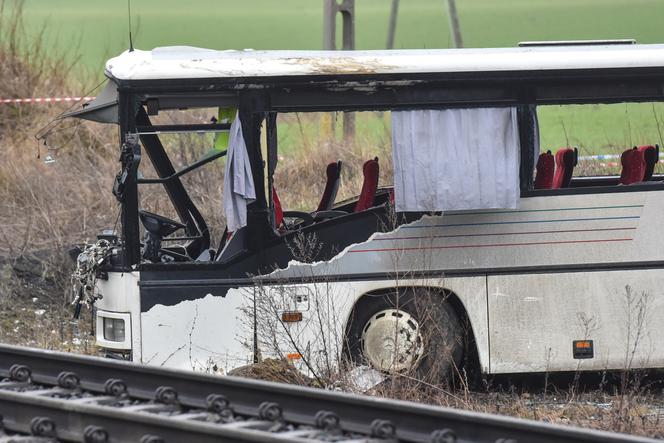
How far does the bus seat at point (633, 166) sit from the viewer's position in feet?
33.1

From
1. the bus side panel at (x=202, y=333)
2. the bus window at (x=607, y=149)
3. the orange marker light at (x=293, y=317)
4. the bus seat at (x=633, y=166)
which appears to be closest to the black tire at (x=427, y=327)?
the orange marker light at (x=293, y=317)

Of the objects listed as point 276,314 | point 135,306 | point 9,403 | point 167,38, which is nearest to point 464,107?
point 276,314

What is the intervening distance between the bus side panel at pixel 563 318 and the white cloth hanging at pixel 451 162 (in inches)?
28.3

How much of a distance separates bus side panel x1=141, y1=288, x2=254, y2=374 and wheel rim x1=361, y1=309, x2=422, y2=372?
3.02 ft

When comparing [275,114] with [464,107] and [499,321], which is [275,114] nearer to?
[464,107]

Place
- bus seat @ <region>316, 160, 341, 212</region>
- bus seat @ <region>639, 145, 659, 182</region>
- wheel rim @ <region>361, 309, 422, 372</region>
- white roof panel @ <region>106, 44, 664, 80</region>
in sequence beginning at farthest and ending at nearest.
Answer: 1. bus seat @ <region>316, 160, 341, 212</region>
2. bus seat @ <region>639, 145, 659, 182</region>
3. wheel rim @ <region>361, 309, 422, 372</region>
4. white roof panel @ <region>106, 44, 664, 80</region>

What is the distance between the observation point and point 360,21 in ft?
160

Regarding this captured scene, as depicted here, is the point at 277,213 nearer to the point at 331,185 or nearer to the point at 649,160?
the point at 331,185

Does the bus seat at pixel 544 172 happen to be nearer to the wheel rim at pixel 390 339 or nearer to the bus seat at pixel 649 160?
the bus seat at pixel 649 160

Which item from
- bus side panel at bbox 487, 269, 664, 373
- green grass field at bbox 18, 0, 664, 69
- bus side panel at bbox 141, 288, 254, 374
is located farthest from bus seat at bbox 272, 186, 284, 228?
green grass field at bbox 18, 0, 664, 69

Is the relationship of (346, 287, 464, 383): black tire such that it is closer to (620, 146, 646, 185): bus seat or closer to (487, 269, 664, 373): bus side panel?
(487, 269, 664, 373): bus side panel

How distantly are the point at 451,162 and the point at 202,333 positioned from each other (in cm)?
221

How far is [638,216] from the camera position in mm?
9641

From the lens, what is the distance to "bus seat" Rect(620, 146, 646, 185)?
1009cm
